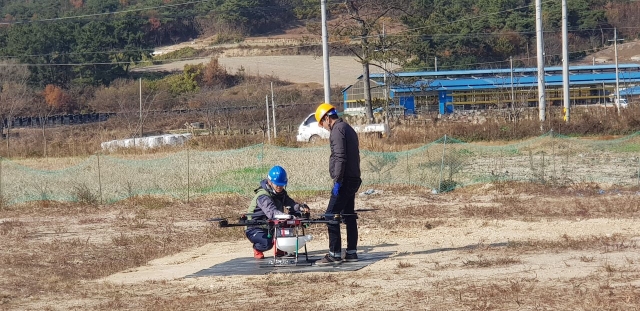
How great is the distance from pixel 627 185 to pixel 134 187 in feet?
37.1

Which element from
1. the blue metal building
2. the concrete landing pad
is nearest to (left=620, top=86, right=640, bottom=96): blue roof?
the blue metal building

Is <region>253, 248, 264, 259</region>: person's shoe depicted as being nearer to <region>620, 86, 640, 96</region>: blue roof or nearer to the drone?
the drone

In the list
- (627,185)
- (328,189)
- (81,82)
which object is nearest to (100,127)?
(81,82)

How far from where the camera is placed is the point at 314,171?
2314 centimetres

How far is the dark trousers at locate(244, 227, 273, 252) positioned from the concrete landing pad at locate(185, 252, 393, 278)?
0.19 metres

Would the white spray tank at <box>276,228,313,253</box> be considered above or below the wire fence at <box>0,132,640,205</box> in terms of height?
below

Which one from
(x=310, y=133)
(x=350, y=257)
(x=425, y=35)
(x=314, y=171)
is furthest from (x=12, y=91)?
(x=350, y=257)

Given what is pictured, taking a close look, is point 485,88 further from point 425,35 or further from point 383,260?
point 383,260

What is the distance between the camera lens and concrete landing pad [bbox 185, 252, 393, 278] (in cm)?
1153

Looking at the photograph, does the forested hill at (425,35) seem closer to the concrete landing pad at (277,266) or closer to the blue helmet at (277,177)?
the concrete landing pad at (277,266)

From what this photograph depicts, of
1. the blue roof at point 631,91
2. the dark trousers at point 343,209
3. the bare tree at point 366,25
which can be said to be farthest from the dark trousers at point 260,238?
the blue roof at point 631,91

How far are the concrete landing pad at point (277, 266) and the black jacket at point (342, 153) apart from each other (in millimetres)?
1058

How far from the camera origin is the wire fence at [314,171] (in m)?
22.2

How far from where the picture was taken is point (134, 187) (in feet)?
75.5
